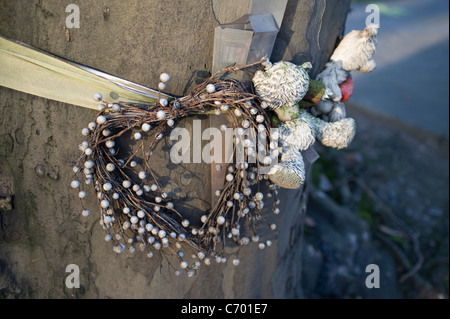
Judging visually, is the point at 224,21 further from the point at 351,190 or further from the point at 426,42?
the point at 426,42

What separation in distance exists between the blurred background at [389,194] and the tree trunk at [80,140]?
1039mm

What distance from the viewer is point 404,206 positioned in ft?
10.4

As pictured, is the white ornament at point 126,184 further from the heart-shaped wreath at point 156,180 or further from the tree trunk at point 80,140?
the tree trunk at point 80,140

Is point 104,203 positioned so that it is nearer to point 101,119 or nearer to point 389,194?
point 101,119

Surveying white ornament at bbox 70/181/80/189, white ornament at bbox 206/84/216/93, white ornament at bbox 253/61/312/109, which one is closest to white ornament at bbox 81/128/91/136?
white ornament at bbox 70/181/80/189

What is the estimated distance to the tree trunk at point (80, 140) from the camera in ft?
3.41

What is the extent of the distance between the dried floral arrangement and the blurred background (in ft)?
4.10

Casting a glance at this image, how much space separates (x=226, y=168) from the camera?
1218 millimetres

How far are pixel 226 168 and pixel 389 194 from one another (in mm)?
2539

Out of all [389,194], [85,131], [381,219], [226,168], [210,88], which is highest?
[210,88]

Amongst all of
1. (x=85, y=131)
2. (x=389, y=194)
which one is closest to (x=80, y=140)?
(x=85, y=131)

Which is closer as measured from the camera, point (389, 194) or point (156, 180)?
point (156, 180)

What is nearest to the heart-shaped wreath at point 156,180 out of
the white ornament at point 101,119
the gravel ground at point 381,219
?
the white ornament at point 101,119

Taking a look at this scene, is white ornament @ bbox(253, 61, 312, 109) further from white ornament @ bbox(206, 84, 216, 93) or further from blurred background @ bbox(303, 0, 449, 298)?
blurred background @ bbox(303, 0, 449, 298)
